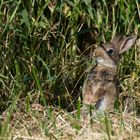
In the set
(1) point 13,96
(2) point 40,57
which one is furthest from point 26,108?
(2) point 40,57

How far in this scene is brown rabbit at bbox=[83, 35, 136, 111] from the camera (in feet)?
17.5

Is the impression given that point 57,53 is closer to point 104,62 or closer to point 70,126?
point 104,62

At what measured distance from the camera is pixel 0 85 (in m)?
5.69

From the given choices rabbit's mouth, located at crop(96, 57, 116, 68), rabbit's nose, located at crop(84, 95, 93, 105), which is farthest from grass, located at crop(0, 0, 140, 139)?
rabbit's mouth, located at crop(96, 57, 116, 68)

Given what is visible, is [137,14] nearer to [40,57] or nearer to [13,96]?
[40,57]

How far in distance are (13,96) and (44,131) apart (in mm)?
964

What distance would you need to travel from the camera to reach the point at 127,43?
18.1ft

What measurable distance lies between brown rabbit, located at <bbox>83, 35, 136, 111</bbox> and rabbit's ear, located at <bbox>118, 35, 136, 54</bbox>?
0.07 metres

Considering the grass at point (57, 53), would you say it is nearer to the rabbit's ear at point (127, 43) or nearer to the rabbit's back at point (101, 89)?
the rabbit's back at point (101, 89)

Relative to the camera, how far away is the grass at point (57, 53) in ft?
17.9

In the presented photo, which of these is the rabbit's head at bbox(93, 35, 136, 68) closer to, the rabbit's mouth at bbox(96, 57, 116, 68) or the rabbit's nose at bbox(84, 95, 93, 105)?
the rabbit's mouth at bbox(96, 57, 116, 68)

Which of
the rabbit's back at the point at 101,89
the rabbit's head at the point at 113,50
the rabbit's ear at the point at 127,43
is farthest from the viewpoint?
the rabbit's ear at the point at 127,43

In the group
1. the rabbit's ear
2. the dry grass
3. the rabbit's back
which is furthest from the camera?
the rabbit's ear

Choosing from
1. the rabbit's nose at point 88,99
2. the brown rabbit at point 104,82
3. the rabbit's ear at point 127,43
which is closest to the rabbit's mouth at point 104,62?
the brown rabbit at point 104,82
